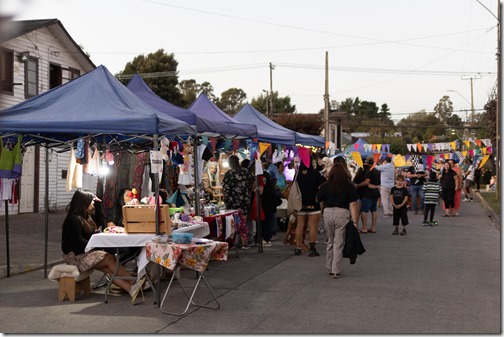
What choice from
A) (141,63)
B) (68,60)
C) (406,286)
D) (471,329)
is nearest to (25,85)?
(68,60)

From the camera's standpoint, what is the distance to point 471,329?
20.1ft

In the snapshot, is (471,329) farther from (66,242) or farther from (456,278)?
(66,242)

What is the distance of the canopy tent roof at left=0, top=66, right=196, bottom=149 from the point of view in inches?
318

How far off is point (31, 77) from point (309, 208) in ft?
45.6

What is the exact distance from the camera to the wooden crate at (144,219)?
25.9 ft

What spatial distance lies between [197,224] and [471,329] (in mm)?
4659

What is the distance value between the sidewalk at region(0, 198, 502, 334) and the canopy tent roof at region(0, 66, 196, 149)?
221 cm

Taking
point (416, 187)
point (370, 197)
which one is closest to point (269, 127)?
point (370, 197)

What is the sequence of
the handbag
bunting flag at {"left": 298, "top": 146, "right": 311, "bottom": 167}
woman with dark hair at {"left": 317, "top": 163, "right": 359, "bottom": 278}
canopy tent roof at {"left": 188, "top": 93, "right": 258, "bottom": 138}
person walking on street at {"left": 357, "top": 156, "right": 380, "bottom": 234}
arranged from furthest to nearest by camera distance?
person walking on street at {"left": 357, "top": 156, "right": 380, "bottom": 234} < bunting flag at {"left": 298, "top": 146, "right": 311, "bottom": 167} < canopy tent roof at {"left": 188, "top": 93, "right": 258, "bottom": 138} < the handbag < woman with dark hair at {"left": 317, "top": 163, "right": 359, "bottom": 278}

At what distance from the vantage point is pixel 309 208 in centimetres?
1161

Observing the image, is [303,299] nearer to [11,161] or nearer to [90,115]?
[90,115]

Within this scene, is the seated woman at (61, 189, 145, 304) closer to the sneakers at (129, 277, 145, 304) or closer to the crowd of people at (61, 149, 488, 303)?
the crowd of people at (61, 149, 488, 303)

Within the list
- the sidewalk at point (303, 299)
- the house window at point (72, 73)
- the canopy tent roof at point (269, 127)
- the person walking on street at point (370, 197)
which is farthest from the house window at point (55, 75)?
the person walking on street at point (370, 197)

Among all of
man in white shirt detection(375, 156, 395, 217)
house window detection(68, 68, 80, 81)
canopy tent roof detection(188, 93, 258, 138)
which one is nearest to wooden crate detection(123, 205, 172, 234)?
canopy tent roof detection(188, 93, 258, 138)
